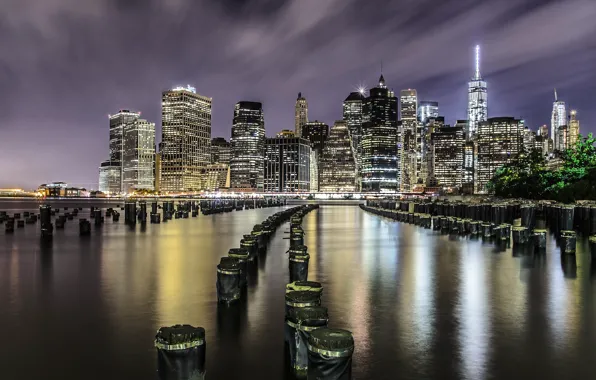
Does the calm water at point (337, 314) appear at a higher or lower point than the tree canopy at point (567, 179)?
lower

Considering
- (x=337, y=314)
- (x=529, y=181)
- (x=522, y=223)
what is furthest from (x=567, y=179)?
(x=337, y=314)

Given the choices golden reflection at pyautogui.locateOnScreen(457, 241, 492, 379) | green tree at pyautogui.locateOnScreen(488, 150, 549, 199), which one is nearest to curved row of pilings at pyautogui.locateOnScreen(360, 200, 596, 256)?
golden reflection at pyautogui.locateOnScreen(457, 241, 492, 379)

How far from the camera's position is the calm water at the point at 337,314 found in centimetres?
773

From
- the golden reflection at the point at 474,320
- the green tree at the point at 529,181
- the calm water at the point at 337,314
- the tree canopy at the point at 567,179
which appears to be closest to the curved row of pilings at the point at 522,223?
the calm water at the point at 337,314

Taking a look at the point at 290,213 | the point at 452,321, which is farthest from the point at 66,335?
the point at 290,213

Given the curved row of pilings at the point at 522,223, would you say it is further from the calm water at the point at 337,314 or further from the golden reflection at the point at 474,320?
the golden reflection at the point at 474,320

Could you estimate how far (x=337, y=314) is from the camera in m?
10.7

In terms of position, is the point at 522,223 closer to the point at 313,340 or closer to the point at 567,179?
the point at 567,179

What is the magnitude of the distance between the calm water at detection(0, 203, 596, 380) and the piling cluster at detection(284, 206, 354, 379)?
20.2 inches

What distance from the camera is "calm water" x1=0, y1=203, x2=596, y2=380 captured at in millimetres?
7730

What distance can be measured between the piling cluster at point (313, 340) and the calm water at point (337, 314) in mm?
512

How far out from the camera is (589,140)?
53656mm

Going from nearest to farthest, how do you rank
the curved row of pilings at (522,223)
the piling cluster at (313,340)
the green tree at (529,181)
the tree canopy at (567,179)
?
1. the piling cluster at (313,340)
2. the curved row of pilings at (522,223)
3. the tree canopy at (567,179)
4. the green tree at (529,181)

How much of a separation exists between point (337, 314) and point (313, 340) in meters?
4.90
